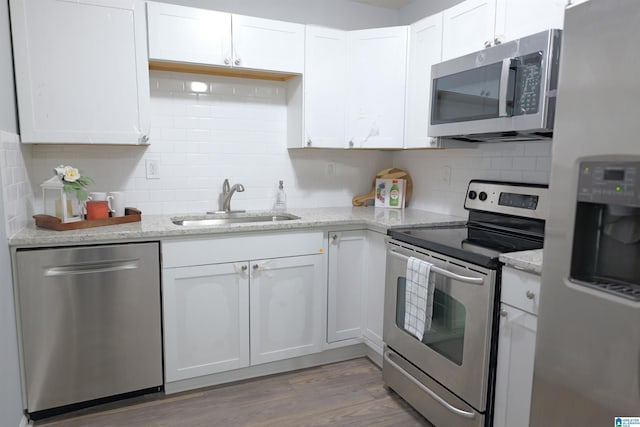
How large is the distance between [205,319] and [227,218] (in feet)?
2.45

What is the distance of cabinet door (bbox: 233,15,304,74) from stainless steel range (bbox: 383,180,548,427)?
4.20 feet

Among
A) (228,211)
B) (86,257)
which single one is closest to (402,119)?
(228,211)

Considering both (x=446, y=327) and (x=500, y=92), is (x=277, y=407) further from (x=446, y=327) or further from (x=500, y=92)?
(x=500, y=92)

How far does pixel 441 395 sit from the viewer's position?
192cm

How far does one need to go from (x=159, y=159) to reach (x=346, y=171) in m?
1.37

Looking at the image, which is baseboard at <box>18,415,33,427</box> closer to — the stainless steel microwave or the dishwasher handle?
the dishwasher handle

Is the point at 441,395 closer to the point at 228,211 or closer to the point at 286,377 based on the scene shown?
the point at 286,377

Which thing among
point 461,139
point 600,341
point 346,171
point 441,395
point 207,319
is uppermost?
point 461,139

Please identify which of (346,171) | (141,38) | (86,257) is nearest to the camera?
(86,257)

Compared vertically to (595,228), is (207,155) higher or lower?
higher

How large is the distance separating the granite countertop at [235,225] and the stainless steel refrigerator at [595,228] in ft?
3.77

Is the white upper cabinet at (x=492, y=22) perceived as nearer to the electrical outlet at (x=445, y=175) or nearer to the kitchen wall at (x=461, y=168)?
the kitchen wall at (x=461, y=168)

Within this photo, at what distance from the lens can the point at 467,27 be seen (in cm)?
221

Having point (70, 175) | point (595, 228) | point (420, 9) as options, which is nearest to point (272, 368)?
point (70, 175)
